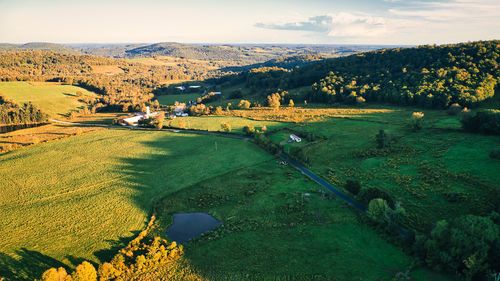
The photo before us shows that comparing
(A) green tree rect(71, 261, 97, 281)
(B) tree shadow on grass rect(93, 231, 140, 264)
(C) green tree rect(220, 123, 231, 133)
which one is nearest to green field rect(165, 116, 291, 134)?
(C) green tree rect(220, 123, 231, 133)

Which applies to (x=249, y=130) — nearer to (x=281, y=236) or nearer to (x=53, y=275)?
(x=281, y=236)

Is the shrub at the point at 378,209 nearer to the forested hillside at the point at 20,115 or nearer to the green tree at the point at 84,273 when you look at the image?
the green tree at the point at 84,273

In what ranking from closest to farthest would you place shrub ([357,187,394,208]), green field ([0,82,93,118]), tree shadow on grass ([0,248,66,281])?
tree shadow on grass ([0,248,66,281]), shrub ([357,187,394,208]), green field ([0,82,93,118])

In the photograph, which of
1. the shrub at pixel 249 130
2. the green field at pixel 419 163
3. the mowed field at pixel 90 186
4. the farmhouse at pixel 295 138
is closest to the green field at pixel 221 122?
the shrub at pixel 249 130

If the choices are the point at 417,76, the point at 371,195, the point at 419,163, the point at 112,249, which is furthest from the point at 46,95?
the point at 417,76

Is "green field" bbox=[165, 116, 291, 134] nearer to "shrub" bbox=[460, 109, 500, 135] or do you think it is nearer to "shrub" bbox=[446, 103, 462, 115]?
"shrub" bbox=[460, 109, 500, 135]

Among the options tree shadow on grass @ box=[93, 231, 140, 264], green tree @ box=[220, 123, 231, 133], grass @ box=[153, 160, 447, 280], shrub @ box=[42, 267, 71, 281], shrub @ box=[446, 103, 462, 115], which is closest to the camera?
shrub @ box=[42, 267, 71, 281]
